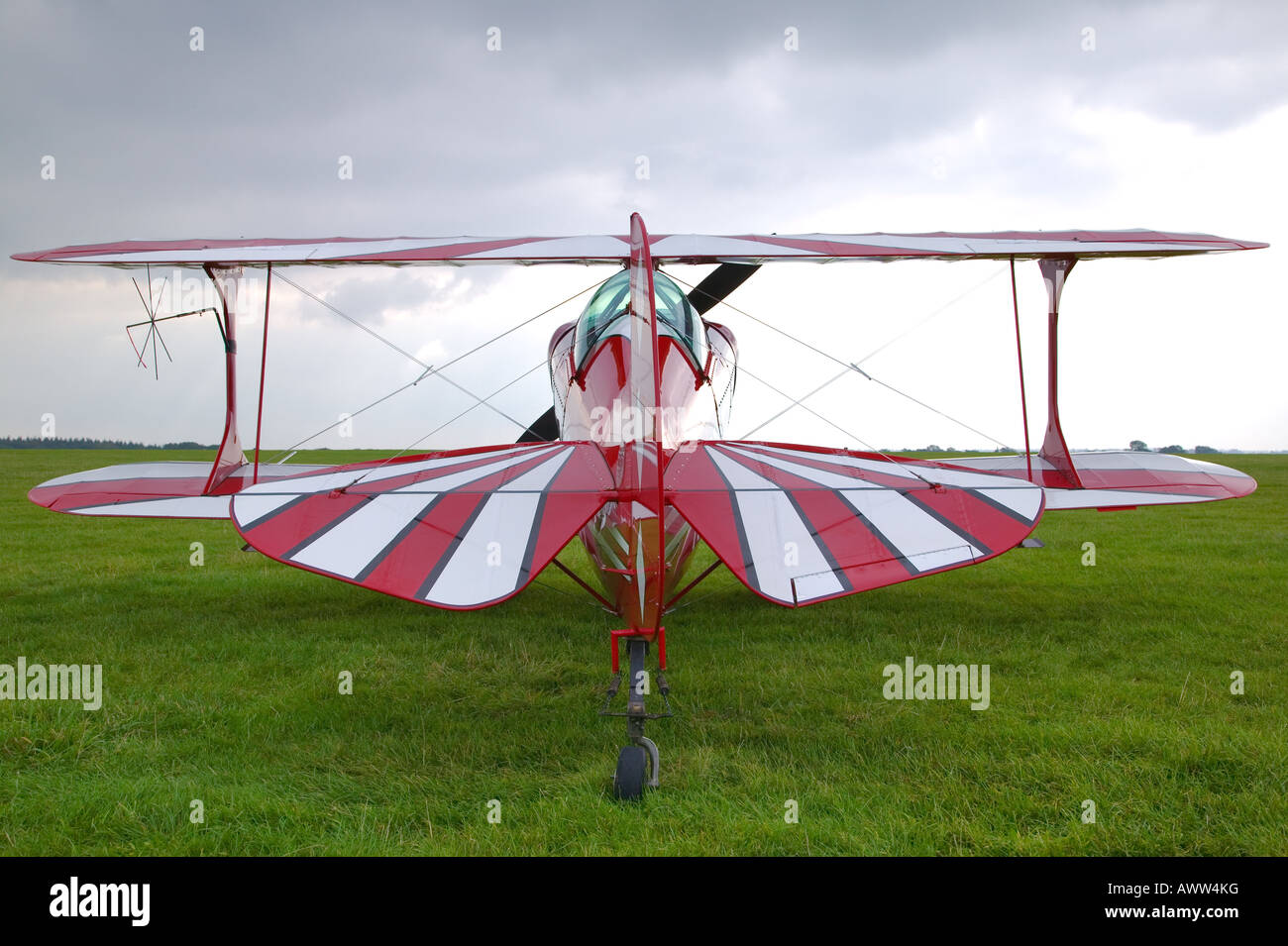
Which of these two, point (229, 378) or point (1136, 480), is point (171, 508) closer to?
point (229, 378)

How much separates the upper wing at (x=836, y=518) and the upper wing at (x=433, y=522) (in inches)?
24.6

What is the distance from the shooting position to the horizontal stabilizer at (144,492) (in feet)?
24.1

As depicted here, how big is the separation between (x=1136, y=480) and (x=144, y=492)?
9.88 metres

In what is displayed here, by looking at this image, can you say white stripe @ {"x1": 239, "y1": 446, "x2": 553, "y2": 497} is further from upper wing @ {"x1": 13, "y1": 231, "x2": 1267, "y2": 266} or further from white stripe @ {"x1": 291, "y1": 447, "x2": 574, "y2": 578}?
upper wing @ {"x1": 13, "y1": 231, "x2": 1267, "y2": 266}

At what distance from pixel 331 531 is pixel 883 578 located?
2.63m

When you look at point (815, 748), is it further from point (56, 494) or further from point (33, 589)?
point (33, 589)

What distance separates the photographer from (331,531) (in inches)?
153

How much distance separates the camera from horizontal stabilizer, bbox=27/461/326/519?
733 centimetres

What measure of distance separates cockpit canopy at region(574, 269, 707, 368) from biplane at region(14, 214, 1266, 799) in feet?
0.07

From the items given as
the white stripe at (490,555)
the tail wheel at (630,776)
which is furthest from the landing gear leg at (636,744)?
the white stripe at (490,555)

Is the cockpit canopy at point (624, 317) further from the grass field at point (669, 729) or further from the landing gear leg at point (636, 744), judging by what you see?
the grass field at point (669, 729)

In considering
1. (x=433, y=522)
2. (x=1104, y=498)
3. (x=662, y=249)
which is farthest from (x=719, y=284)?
(x=433, y=522)

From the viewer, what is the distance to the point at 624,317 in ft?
17.9
